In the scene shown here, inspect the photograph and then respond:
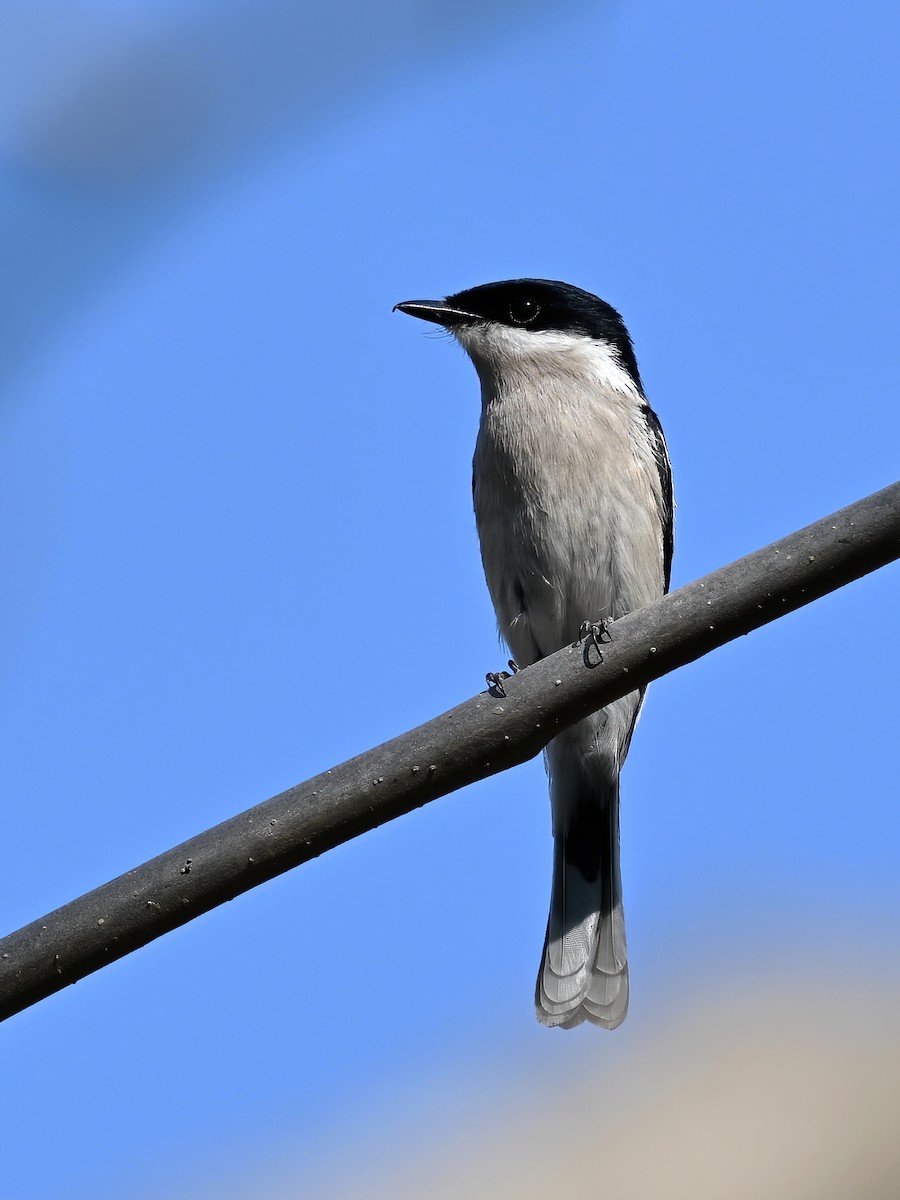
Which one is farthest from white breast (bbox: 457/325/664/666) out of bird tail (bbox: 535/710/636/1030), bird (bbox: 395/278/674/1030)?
bird tail (bbox: 535/710/636/1030)

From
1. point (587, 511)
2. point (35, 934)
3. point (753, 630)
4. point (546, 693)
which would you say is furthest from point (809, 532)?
point (587, 511)

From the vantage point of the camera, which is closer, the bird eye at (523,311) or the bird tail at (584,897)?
the bird tail at (584,897)

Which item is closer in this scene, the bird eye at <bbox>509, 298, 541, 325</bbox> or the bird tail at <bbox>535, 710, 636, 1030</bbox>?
the bird tail at <bbox>535, 710, 636, 1030</bbox>

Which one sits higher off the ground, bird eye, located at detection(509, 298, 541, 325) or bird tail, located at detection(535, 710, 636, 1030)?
bird eye, located at detection(509, 298, 541, 325)

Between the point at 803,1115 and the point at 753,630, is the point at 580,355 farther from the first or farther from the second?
the point at 803,1115

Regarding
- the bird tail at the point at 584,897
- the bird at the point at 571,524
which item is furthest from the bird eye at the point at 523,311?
the bird tail at the point at 584,897

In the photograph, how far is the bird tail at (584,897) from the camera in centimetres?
Answer: 658

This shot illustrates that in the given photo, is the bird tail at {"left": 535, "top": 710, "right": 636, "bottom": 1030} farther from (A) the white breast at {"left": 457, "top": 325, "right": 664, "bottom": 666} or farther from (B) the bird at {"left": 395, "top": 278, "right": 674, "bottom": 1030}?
(A) the white breast at {"left": 457, "top": 325, "right": 664, "bottom": 666}

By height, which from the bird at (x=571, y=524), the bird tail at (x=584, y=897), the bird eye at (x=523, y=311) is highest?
the bird eye at (x=523, y=311)

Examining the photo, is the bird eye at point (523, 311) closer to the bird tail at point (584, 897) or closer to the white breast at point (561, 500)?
the white breast at point (561, 500)

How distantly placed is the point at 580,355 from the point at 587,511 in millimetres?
1105

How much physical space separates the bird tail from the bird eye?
6.79ft

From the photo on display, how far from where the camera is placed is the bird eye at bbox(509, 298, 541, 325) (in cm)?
753

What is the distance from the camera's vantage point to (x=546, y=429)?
6707mm
